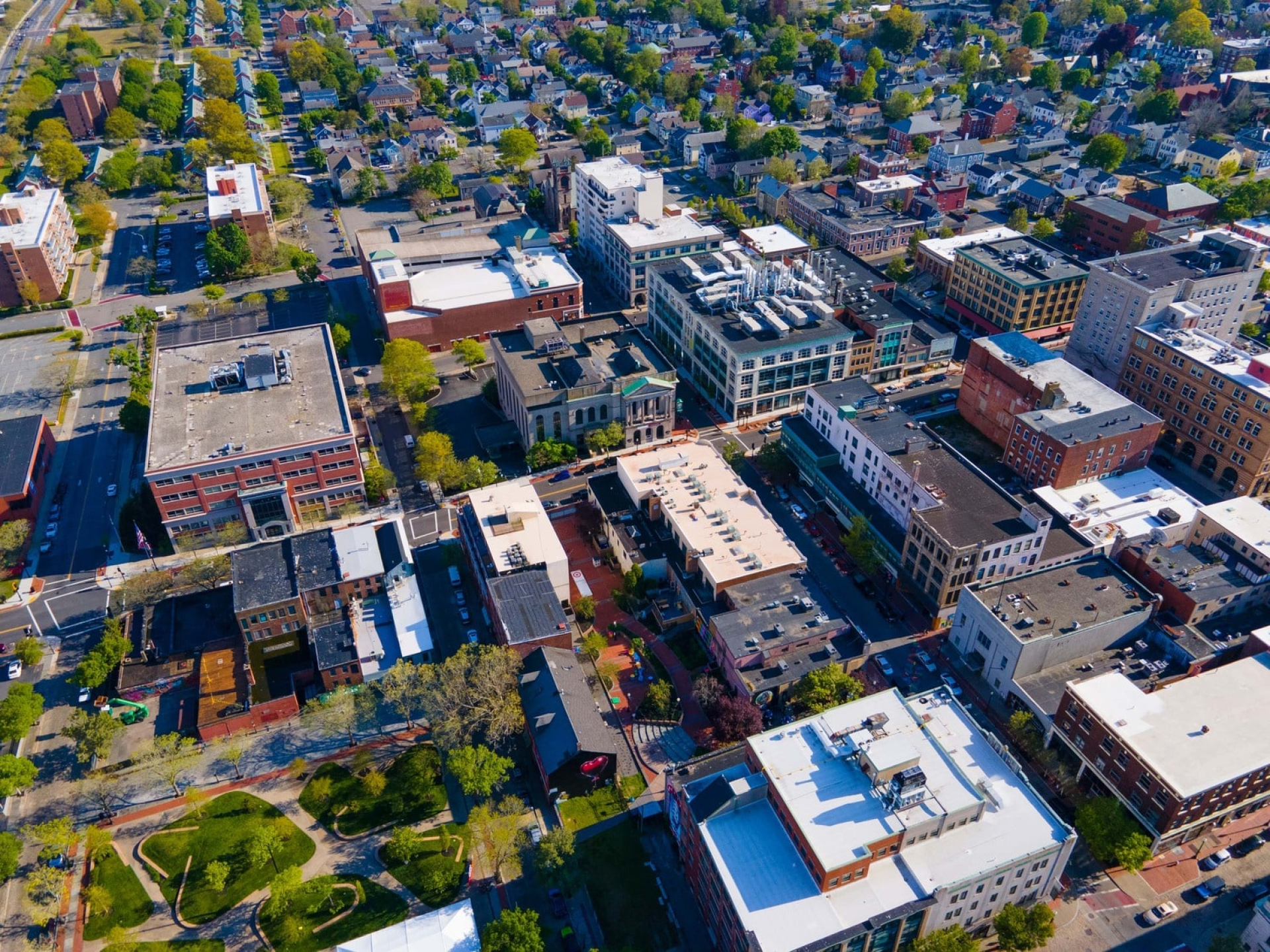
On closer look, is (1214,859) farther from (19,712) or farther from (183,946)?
(19,712)

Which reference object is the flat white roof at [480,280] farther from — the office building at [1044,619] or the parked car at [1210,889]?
the parked car at [1210,889]

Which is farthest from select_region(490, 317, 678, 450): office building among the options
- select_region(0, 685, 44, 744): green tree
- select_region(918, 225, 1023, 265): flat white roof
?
select_region(918, 225, 1023, 265): flat white roof

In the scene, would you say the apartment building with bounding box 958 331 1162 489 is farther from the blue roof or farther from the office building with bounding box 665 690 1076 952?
the office building with bounding box 665 690 1076 952

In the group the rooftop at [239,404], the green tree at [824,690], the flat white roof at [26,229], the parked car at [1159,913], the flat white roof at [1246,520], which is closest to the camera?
the parked car at [1159,913]

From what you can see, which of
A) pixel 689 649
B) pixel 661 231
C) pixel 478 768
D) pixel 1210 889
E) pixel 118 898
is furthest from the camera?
pixel 661 231

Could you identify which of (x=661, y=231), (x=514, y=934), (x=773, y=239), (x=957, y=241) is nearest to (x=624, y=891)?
(x=514, y=934)

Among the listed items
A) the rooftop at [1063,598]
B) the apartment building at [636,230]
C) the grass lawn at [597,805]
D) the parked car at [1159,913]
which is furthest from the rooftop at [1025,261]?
the grass lawn at [597,805]
